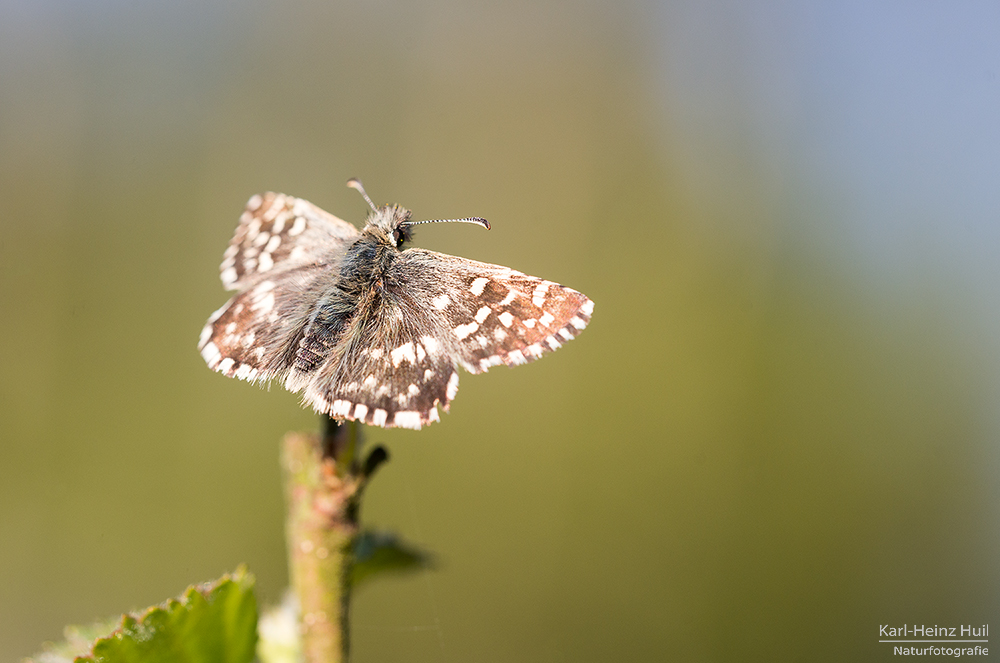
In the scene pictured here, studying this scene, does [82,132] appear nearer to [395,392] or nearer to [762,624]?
[395,392]

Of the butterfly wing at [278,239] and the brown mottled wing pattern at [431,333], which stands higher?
the butterfly wing at [278,239]

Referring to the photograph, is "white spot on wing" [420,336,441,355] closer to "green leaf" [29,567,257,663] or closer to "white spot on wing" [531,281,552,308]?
"white spot on wing" [531,281,552,308]

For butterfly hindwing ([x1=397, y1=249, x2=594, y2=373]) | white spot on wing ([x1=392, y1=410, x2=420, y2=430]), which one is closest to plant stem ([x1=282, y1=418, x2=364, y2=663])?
white spot on wing ([x1=392, y1=410, x2=420, y2=430])

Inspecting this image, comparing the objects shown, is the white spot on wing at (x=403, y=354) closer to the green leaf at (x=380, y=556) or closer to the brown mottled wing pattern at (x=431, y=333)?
the brown mottled wing pattern at (x=431, y=333)

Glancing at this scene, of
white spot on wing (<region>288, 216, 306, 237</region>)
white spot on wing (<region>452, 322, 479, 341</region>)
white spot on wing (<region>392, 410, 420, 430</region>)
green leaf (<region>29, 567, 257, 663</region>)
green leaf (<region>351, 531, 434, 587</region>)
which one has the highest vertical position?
white spot on wing (<region>288, 216, 306, 237</region>)

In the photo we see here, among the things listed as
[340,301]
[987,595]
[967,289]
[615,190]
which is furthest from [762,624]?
[340,301]

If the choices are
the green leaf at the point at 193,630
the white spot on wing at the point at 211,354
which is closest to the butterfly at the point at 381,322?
the white spot on wing at the point at 211,354

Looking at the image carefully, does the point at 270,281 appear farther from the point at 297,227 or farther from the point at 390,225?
the point at 390,225

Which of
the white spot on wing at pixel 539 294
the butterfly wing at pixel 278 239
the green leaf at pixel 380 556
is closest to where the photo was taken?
the green leaf at pixel 380 556
